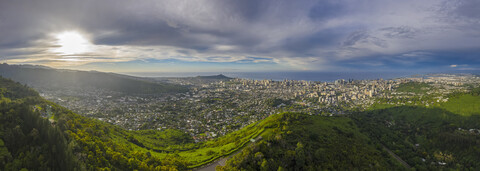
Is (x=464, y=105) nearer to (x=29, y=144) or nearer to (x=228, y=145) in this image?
(x=228, y=145)

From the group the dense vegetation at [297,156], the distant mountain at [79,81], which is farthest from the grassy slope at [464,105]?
the distant mountain at [79,81]

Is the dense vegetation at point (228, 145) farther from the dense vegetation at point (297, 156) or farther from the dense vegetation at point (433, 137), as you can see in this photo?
the dense vegetation at point (433, 137)

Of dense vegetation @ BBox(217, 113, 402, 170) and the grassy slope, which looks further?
the grassy slope

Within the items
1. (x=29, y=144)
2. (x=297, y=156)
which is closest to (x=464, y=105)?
(x=297, y=156)

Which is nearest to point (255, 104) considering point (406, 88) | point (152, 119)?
point (152, 119)

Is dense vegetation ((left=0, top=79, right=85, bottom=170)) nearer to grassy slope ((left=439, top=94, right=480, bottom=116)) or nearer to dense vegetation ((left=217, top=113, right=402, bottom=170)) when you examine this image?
dense vegetation ((left=217, top=113, right=402, bottom=170))

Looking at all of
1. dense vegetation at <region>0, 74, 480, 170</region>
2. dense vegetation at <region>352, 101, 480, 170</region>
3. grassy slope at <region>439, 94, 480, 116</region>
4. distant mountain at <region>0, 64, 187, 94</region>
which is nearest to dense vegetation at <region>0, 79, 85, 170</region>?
dense vegetation at <region>0, 74, 480, 170</region>

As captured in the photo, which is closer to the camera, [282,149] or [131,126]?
[282,149]

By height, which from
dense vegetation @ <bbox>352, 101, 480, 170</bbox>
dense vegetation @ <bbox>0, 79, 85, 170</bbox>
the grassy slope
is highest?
dense vegetation @ <bbox>0, 79, 85, 170</bbox>

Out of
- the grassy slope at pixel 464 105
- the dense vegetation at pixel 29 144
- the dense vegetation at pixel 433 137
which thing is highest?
the dense vegetation at pixel 29 144

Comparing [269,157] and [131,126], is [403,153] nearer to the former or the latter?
[269,157]

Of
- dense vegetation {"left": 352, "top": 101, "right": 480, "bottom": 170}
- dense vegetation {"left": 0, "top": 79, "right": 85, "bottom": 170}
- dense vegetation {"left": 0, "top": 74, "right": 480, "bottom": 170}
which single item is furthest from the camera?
dense vegetation {"left": 352, "top": 101, "right": 480, "bottom": 170}
